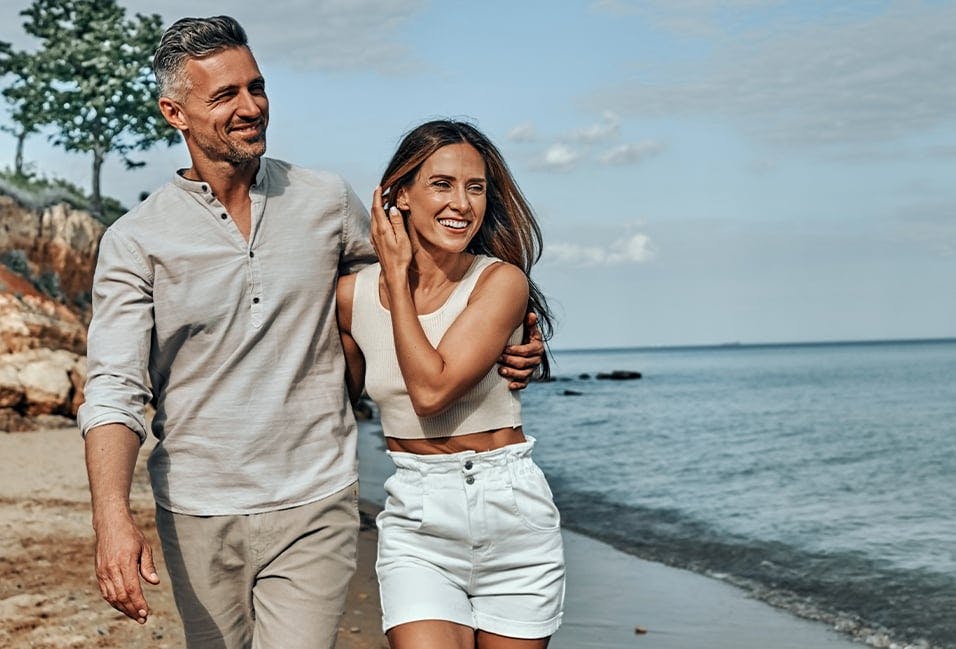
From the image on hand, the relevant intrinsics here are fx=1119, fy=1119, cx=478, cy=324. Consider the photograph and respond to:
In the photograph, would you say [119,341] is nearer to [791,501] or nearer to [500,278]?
[500,278]

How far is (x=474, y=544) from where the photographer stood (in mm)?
3217

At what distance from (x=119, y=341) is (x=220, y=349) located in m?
0.28

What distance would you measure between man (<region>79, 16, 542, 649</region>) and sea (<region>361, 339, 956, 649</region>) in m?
2.95

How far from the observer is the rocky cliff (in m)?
14.6

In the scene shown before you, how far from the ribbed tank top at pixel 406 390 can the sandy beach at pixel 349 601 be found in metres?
3.58

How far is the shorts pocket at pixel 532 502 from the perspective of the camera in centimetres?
325

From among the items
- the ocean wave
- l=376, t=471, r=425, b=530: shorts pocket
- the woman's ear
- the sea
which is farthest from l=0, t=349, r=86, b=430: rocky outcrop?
l=376, t=471, r=425, b=530: shorts pocket

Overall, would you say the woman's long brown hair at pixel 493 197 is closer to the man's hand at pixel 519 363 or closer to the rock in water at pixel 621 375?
the man's hand at pixel 519 363

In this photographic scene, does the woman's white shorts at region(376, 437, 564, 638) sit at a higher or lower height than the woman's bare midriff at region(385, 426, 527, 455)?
lower

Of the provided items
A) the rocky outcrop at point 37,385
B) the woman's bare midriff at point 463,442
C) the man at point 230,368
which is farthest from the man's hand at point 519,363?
the rocky outcrop at point 37,385

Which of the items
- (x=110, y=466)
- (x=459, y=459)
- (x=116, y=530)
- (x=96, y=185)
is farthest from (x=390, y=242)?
(x=96, y=185)

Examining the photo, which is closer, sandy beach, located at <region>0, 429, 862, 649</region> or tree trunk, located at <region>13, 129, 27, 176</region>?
sandy beach, located at <region>0, 429, 862, 649</region>

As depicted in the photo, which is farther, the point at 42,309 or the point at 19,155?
the point at 19,155

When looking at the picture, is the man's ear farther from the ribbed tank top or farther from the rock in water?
the rock in water
